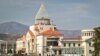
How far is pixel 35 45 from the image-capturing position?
168 metres

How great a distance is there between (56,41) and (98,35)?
9071 centimetres

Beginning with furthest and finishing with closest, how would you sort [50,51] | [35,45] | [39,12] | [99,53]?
[39,12] < [35,45] < [50,51] < [99,53]

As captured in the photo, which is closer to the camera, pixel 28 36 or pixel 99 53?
pixel 99 53

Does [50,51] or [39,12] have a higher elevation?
[39,12]

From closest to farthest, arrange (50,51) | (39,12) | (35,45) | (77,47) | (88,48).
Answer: (88,48)
(77,47)
(50,51)
(35,45)
(39,12)

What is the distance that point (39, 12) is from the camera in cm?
18288

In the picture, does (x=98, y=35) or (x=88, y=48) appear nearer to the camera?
(x=98, y=35)

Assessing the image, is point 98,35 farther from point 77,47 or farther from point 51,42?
point 51,42

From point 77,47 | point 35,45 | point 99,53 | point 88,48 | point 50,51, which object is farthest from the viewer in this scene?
point 35,45

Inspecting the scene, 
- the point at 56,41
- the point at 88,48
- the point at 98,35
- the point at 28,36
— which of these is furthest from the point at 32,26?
the point at 98,35

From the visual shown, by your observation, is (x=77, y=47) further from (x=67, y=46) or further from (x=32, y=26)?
(x=32, y=26)

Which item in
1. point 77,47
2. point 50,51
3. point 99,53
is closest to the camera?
point 99,53

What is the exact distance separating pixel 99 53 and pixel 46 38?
9022 centimetres

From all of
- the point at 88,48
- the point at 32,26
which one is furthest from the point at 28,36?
the point at 88,48
